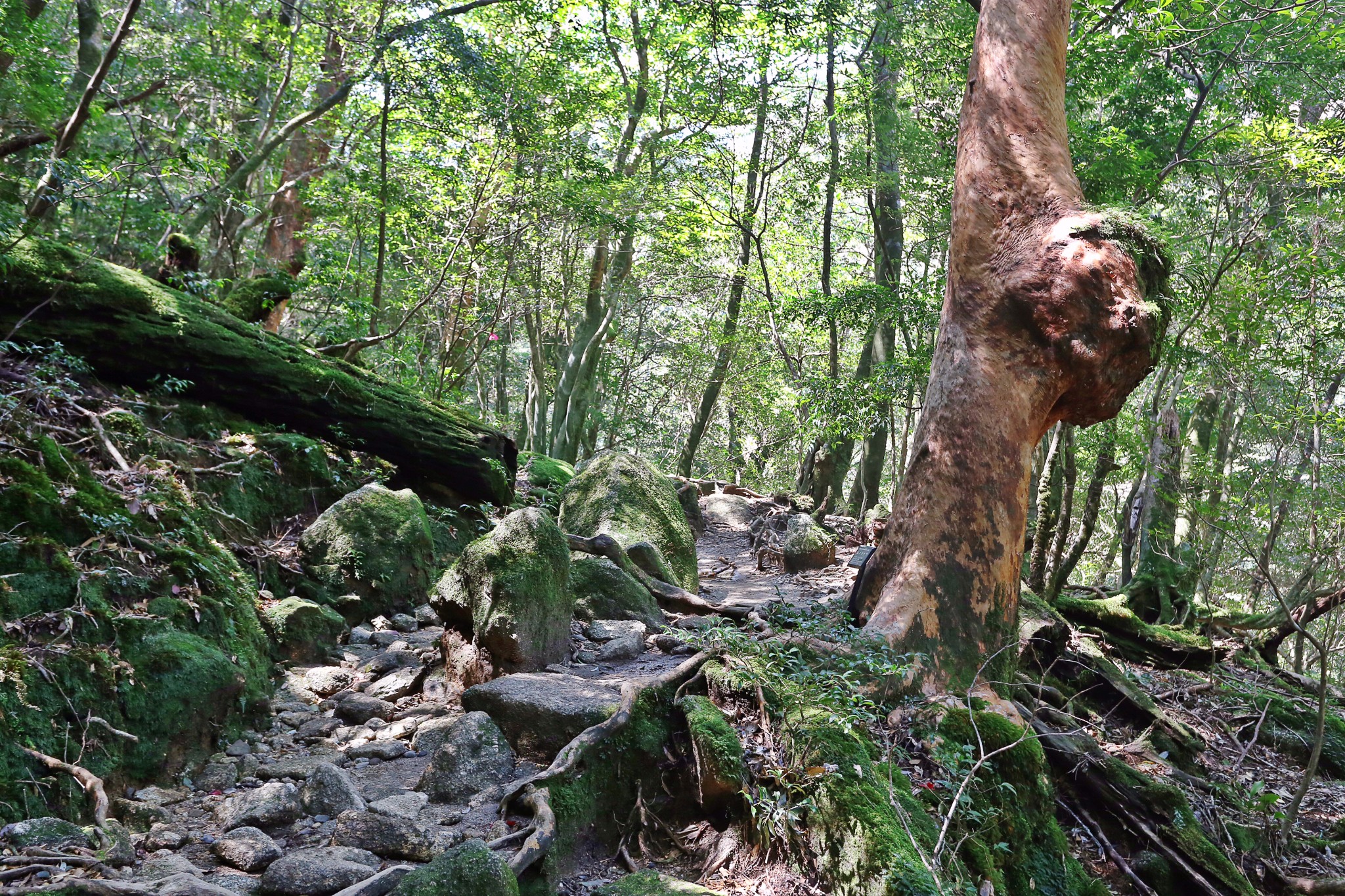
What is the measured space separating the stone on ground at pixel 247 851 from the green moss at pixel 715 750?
1.72 m

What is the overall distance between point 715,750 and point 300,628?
2.92 metres

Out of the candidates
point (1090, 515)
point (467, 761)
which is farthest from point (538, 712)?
point (1090, 515)

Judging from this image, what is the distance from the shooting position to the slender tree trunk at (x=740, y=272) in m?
14.8

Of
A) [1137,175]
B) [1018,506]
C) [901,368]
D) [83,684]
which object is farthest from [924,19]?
[83,684]

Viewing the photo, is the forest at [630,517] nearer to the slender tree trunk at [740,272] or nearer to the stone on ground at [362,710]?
the stone on ground at [362,710]

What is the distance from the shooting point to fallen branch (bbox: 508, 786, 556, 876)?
298 cm

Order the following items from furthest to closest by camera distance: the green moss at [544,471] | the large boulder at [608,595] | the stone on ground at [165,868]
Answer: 1. the green moss at [544,471]
2. the large boulder at [608,595]
3. the stone on ground at [165,868]

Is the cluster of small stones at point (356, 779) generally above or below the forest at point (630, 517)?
below

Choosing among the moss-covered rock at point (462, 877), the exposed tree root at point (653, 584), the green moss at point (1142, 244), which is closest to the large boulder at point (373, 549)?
the exposed tree root at point (653, 584)

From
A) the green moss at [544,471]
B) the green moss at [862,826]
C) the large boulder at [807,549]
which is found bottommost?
the green moss at [862,826]

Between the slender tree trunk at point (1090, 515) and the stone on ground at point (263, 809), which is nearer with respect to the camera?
the stone on ground at point (263, 809)

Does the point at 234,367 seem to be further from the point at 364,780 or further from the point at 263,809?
the point at 263,809

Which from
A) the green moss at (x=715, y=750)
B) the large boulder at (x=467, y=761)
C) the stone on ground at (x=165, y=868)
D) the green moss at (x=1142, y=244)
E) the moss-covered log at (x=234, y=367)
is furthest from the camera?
the moss-covered log at (x=234, y=367)

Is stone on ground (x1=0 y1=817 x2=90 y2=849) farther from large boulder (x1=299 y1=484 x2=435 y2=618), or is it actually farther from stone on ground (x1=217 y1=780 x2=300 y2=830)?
large boulder (x1=299 y1=484 x2=435 y2=618)
